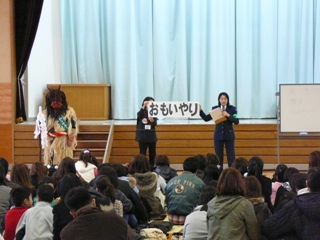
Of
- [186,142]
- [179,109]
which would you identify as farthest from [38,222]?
[186,142]

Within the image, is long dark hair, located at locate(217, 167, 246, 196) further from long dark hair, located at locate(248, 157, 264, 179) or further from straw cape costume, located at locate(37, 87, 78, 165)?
straw cape costume, located at locate(37, 87, 78, 165)

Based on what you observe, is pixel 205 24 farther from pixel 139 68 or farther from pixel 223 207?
pixel 223 207

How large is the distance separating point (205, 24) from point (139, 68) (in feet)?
5.28

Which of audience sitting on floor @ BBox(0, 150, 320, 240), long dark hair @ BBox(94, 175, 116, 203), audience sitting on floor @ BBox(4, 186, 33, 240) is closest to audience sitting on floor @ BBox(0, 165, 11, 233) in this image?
audience sitting on floor @ BBox(0, 150, 320, 240)

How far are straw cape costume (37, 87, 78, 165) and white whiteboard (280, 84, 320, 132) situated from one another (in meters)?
3.22

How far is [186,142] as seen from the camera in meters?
10.1

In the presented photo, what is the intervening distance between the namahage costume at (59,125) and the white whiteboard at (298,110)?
3.22m

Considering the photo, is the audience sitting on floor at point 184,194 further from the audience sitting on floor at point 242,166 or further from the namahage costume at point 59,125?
the namahage costume at point 59,125

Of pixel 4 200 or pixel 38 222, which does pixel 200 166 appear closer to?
pixel 4 200

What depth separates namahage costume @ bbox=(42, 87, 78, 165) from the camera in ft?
27.0

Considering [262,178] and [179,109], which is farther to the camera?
[179,109]

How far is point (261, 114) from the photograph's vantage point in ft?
39.1

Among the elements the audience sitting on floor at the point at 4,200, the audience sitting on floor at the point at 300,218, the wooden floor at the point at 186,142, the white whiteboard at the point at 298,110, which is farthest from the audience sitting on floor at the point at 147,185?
the wooden floor at the point at 186,142

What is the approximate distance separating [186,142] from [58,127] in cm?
264
